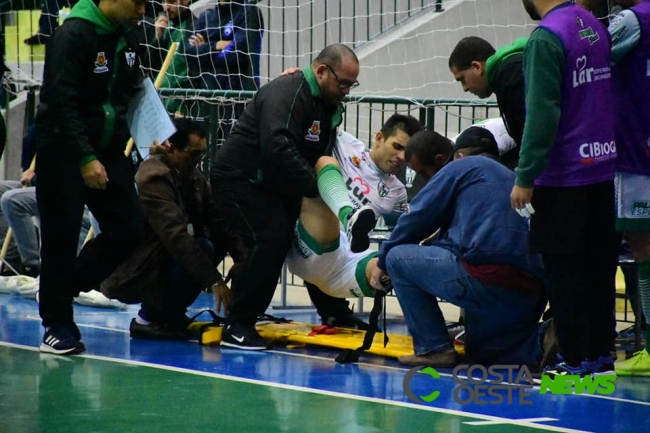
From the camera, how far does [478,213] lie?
20.0 feet

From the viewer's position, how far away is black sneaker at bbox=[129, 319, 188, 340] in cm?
721

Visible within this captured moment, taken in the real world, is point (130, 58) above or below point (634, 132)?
above

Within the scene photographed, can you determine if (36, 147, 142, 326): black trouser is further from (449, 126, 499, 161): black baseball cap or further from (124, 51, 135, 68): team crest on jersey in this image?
(449, 126, 499, 161): black baseball cap

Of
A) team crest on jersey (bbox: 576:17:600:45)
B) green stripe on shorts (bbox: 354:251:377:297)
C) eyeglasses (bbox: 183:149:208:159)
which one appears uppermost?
team crest on jersey (bbox: 576:17:600:45)

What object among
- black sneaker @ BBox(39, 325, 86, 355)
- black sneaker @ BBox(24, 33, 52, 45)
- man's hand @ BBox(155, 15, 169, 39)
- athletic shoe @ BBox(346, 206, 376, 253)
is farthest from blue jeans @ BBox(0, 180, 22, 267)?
athletic shoe @ BBox(346, 206, 376, 253)

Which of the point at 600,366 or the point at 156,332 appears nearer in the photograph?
the point at 600,366

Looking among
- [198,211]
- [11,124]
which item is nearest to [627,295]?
[198,211]

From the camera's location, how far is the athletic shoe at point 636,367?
6.09 metres

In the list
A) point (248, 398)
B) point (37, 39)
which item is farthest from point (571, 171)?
point (37, 39)

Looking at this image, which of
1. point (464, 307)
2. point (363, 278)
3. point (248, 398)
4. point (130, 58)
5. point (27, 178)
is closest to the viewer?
point (248, 398)

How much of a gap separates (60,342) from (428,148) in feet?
6.98

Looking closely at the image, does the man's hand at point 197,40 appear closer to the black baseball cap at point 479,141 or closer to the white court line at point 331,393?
the white court line at point 331,393

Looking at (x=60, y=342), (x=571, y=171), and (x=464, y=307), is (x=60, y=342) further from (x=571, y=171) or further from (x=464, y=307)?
(x=571, y=171)

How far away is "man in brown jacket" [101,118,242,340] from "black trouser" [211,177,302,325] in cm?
26
